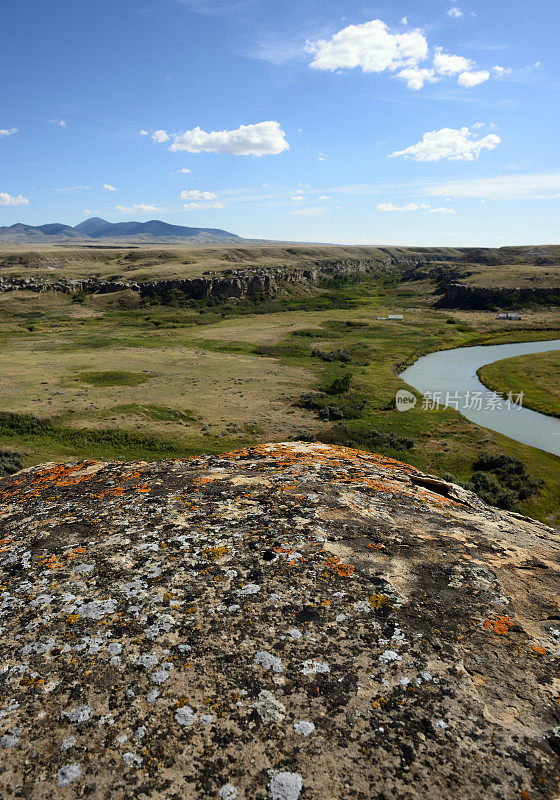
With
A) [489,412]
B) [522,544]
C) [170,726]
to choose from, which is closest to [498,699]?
[170,726]

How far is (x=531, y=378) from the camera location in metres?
66.5

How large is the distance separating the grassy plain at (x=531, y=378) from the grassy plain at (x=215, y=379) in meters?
14.4

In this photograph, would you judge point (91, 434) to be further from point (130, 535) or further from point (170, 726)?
point (170, 726)

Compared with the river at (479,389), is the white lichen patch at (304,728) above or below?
above

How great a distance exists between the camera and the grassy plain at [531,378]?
185ft

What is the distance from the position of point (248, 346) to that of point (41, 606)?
83.7 meters

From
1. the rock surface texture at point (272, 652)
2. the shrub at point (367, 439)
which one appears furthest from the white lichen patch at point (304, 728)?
the shrub at point (367, 439)

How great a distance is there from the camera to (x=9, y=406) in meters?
44.3

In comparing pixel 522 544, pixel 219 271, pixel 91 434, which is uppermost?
pixel 219 271

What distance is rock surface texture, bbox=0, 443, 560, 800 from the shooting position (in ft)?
12.1

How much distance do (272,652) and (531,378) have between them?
73931 mm

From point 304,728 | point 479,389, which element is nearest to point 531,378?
point 479,389

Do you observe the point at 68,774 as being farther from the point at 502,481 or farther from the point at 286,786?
the point at 502,481

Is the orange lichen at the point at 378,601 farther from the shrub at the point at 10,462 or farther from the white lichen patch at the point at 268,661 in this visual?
the shrub at the point at 10,462
